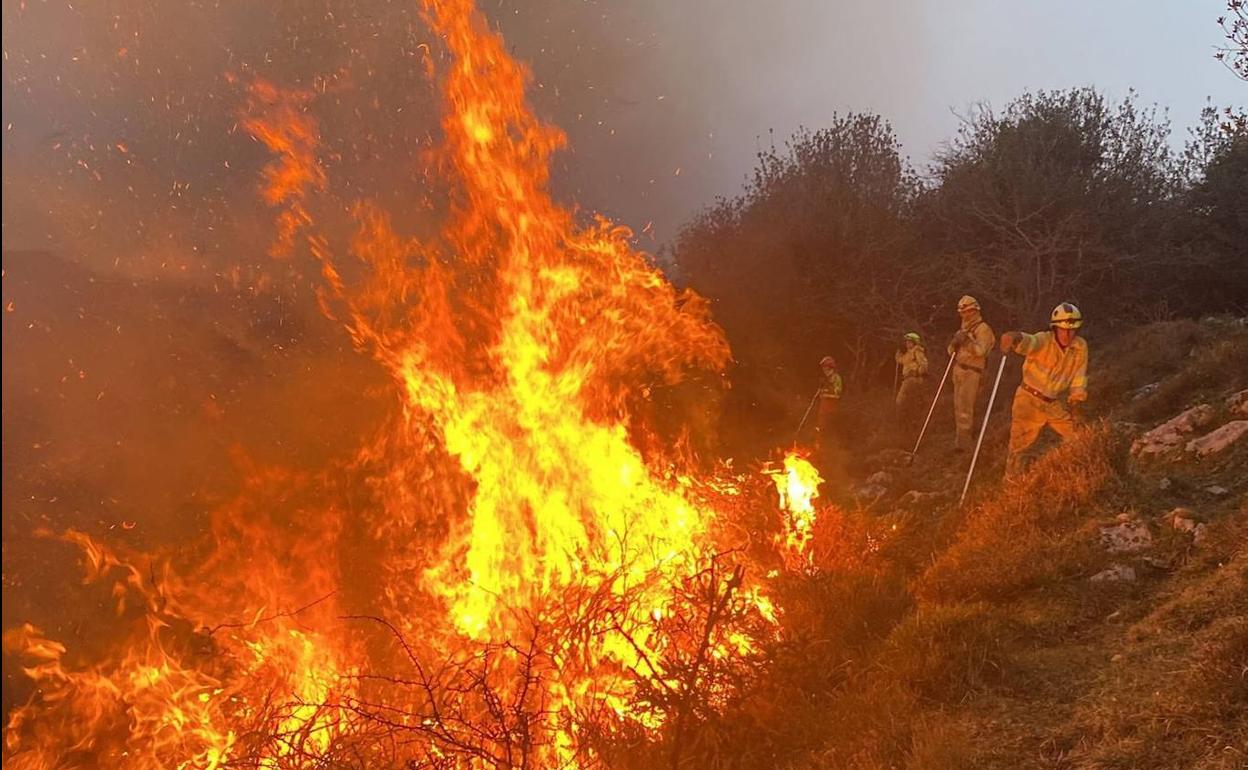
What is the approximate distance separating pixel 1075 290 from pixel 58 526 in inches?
892

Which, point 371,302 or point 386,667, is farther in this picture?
point 371,302

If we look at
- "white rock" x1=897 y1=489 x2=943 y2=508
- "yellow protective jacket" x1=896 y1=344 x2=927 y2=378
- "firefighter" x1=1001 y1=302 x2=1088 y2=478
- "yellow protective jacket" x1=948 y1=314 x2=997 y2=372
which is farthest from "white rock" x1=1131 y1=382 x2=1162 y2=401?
"white rock" x1=897 y1=489 x2=943 y2=508

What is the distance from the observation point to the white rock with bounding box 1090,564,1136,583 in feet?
17.3

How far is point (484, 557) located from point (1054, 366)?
618cm

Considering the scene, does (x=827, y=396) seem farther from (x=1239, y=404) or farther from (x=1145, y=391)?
(x=1239, y=404)

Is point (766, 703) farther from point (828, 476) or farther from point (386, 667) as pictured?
point (828, 476)

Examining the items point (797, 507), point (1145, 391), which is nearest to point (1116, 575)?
point (797, 507)

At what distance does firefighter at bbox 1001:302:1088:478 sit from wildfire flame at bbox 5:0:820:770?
2878mm

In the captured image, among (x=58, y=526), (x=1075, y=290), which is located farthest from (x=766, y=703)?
(x=58, y=526)

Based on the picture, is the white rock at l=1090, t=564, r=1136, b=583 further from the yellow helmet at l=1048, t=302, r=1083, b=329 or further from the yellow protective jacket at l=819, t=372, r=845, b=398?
the yellow protective jacket at l=819, t=372, r=845, b=398

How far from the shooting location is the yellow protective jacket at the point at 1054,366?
310 inches

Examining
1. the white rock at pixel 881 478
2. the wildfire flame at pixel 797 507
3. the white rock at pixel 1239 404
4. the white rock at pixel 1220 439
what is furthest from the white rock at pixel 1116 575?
the white rock at pixel 881 478

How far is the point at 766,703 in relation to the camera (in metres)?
4.29

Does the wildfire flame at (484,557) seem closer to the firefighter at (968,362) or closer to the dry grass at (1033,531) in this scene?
the dry grass at (1033,531)
